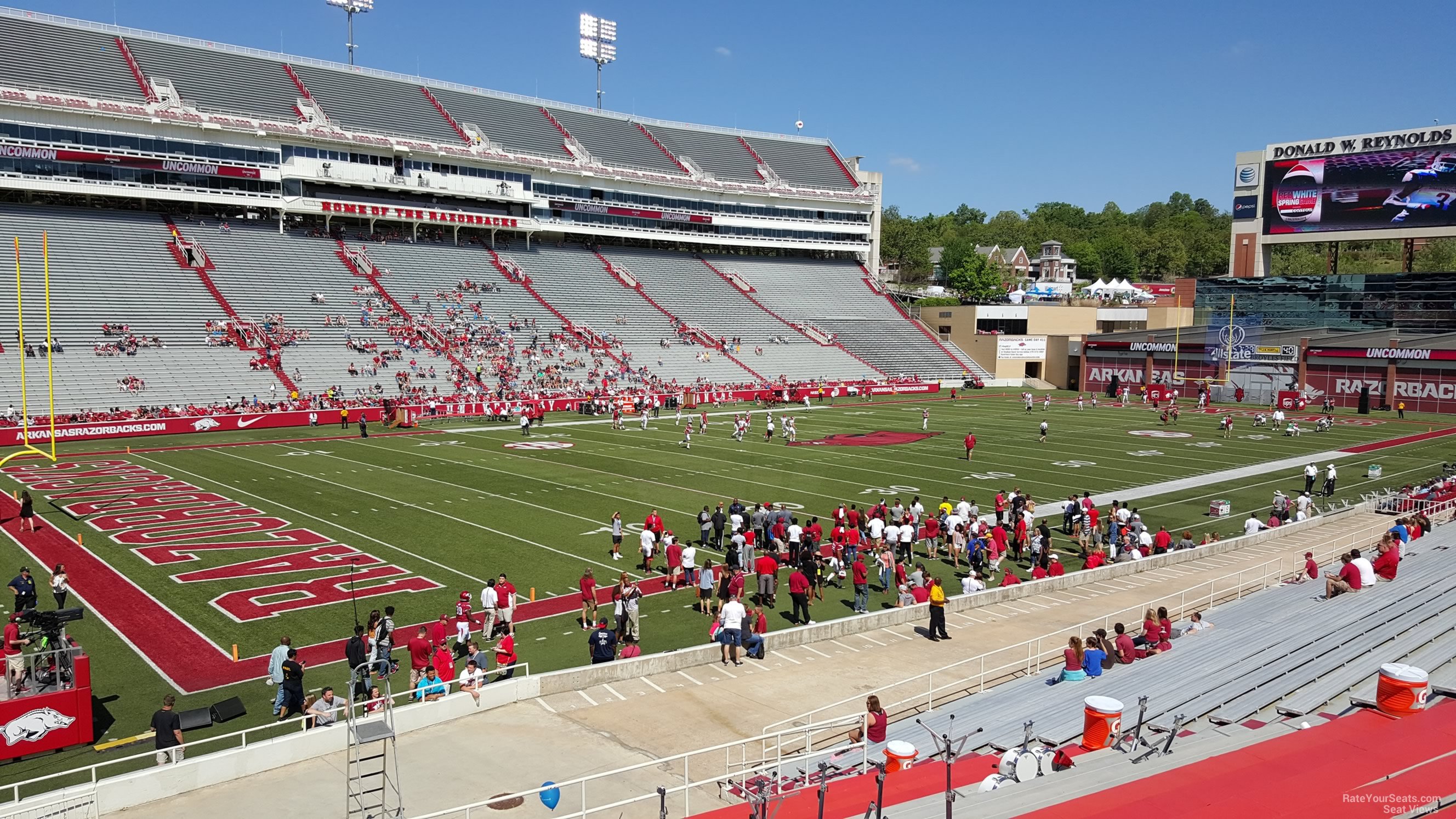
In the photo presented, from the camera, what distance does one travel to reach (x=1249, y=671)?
37.5 feet

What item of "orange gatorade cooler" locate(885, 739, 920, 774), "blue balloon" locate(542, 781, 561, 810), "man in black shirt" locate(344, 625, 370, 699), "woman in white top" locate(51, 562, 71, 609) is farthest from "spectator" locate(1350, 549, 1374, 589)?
"woman in white top" locate(51, 562, 71, 609)

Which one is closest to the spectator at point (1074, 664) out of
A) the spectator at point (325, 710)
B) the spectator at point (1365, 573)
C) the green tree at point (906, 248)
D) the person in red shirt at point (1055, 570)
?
the person in red shirt at point (1055, 570)

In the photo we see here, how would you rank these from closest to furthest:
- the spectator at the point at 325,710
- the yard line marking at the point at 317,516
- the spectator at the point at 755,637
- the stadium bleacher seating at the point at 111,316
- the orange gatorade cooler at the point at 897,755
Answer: the orange gatorade cooler at the point at 897,755 < the spectator at the point at 325,710 < the spectator at the point at 755,637 < the yard line marking at the point at 317,516 < the stadium bleacher seating at the point at 111,316

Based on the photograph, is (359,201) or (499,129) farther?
(499,129)

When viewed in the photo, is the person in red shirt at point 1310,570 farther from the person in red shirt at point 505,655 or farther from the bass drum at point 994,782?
the person in red shirt at point 505,655

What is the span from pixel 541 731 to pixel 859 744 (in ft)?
12.0

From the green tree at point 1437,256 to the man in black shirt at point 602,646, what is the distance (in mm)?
114498

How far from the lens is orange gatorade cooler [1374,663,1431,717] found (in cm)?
898

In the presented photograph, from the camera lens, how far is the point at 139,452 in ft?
111

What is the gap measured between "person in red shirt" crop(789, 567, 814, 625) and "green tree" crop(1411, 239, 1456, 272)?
110m

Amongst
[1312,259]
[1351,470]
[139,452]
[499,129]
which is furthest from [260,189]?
[1312,259]

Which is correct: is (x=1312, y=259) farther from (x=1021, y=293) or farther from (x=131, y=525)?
(x=131, y=525)

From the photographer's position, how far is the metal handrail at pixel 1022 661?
1209 cm

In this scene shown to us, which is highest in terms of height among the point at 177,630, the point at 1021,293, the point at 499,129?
the point at 499,129
